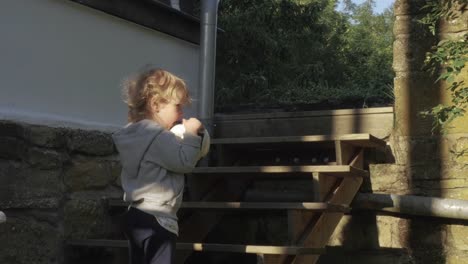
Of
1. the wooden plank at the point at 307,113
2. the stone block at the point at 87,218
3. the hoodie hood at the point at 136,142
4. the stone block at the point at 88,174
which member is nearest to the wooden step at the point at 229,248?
the stone block at the point at 87,218

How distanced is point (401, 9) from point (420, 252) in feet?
5.51

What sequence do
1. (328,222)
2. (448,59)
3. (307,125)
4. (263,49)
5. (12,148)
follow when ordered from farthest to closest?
(263,49)
(307,125)
(328,222)
(448,59)
(12,148)

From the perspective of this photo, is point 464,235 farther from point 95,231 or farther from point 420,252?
point 95,231

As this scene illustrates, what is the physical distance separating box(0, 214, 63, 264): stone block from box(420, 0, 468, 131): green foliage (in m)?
2.30

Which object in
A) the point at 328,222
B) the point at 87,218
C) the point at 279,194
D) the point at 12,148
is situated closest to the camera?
the point at 12,148

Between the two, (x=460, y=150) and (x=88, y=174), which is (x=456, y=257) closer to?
(x=460, y=150)

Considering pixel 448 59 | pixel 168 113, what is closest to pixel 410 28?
pixel 448 59

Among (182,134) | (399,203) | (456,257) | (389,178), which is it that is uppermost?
(182,134)

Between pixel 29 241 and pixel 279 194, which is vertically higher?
pixel 279 194

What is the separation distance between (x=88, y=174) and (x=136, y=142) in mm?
1270

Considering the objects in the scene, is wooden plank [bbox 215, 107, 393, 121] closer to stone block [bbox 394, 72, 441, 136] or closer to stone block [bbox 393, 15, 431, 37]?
stone block [bbox 394, 72, 441, 136]

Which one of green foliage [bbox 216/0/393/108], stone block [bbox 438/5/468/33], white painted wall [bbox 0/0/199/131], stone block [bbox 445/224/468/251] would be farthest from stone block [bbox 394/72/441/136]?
green foliage [bbox 216/0/393/108]

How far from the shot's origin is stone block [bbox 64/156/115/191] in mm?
3703

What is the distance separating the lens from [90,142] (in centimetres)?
389
